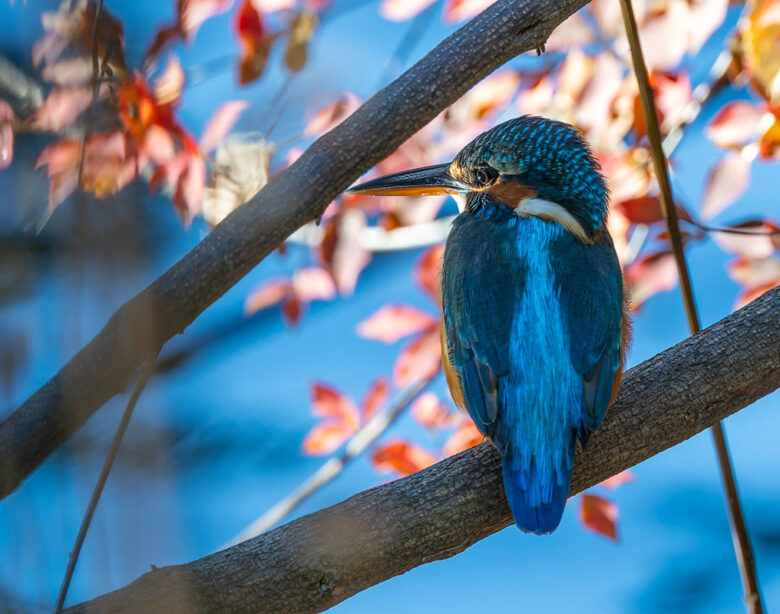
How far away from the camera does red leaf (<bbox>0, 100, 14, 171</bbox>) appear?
88 centimetres

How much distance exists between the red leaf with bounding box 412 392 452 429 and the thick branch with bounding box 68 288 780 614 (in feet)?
2.99

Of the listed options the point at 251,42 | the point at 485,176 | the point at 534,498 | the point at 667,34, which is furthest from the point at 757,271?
the point at 251,42

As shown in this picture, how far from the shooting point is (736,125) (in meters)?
1.71

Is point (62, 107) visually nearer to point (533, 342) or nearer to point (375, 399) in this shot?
point (533, 342)

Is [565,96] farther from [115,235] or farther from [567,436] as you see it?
[115,235]

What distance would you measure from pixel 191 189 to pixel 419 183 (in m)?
0.53

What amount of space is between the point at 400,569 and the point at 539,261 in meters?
0.62

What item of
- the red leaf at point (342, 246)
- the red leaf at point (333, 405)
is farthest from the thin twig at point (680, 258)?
the red leaf at point (333, 405)

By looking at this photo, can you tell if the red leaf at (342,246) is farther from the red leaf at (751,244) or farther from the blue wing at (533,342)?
the red leaf at (751,244)

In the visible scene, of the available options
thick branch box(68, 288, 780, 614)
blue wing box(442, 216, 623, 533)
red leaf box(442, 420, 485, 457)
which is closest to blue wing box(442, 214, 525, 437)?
blue wing box(442, 216, 623, 533)

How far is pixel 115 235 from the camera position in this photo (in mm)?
680

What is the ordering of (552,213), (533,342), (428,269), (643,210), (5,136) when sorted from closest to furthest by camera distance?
(5,136)
(533,342)
(552,213)
(643,210)
(428,269)

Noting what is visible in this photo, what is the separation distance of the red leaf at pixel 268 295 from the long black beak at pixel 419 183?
70cm

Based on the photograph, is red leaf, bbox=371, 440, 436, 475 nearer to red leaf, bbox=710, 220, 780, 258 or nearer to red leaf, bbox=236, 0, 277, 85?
red leaf, bbox=710, 220, 780, 258
